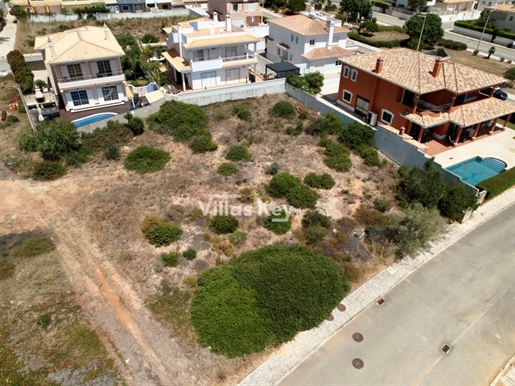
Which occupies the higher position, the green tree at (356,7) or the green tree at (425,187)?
the green tree at (356,7)

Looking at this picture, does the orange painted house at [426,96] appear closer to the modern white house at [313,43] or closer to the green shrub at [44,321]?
the modern white house at [313,43]

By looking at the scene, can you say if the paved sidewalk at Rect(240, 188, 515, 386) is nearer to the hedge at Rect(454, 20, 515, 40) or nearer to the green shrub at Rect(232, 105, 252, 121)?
the green shrub at Rect(232, 105, 252, 121)

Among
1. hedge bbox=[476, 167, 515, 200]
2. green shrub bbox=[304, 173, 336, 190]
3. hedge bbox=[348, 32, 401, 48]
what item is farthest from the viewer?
hedge bbox=[348, 32, 401, 48]

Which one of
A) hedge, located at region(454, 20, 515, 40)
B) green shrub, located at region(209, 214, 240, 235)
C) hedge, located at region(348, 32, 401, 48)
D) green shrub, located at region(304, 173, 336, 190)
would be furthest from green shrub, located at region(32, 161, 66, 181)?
hedge, located at region(454, 20, 515, 40)

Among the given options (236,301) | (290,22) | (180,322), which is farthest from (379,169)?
(290,22)

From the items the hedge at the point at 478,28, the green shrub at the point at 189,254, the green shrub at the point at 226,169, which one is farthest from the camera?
the hedge at the point at 478,28

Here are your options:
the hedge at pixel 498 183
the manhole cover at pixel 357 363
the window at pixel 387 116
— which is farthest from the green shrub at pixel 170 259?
the window at pixel 387 116
